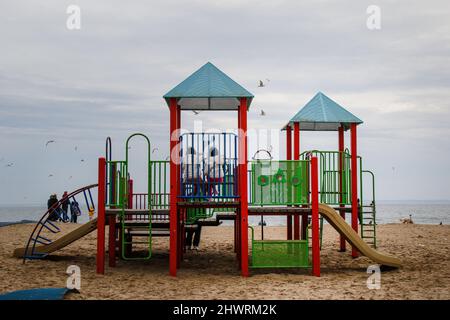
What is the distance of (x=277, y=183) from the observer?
531 inches

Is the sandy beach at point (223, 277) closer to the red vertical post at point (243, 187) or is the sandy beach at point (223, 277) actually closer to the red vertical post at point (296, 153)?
the red vertical post at point (243, 187)

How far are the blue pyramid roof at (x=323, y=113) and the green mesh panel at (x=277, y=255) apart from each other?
187 inches

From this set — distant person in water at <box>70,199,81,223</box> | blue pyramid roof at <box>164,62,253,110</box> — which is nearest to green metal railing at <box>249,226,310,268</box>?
blue pyramid roof at <box>164,62,253,110</box>

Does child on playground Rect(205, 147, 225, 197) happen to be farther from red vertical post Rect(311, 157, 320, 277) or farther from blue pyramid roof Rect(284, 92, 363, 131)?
blue pyramid roof Rect(284, 92, 363, 131)

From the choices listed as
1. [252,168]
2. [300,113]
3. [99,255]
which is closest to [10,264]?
[99,255]

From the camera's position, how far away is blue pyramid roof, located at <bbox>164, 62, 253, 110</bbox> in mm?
13086

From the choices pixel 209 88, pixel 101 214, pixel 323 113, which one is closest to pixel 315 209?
pixel 209 88

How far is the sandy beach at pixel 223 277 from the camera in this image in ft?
35.2

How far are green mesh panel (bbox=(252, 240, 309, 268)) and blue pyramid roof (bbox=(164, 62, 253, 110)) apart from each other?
3.56 m

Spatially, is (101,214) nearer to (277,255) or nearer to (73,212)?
(277,255)

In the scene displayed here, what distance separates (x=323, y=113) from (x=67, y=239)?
834 centimetres

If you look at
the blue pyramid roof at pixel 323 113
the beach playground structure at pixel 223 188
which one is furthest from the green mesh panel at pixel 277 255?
the blue pyramid roof at pixel 323 113

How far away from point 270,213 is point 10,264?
6.60 meters
